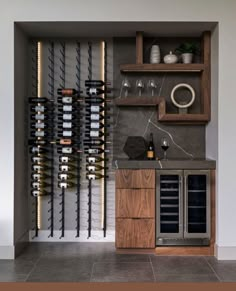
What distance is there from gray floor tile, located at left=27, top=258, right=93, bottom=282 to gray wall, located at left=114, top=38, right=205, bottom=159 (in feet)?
4.64

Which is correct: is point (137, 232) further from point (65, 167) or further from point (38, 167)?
point (38, 167)

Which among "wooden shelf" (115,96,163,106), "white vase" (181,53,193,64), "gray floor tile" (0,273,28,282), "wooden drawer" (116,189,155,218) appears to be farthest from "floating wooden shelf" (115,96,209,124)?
"gray floor tile" (0,273,28,282)

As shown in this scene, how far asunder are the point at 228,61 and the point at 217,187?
1318 millimetres

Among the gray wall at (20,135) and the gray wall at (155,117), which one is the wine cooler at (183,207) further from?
the gray wall at (20,135)

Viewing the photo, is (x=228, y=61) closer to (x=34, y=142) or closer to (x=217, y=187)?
(x=217, y=187)

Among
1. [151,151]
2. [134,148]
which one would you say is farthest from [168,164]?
[134,148]

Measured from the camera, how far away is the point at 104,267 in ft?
12.6

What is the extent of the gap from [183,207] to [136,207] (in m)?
0.50

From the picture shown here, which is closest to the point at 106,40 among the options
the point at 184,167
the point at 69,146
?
the point at 69,146

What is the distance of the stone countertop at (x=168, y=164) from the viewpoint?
420 cm

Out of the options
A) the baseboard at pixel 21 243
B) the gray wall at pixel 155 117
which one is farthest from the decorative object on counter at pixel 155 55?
the baseboard at pixel 21 243

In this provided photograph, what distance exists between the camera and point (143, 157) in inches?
181

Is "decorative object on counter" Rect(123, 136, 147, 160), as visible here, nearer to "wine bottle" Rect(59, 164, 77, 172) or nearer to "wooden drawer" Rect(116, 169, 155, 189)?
"wooden drawer" Rect(116, 169, 155, 189)

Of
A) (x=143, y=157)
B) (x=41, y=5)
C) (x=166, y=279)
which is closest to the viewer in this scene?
(x=166, y=279)
